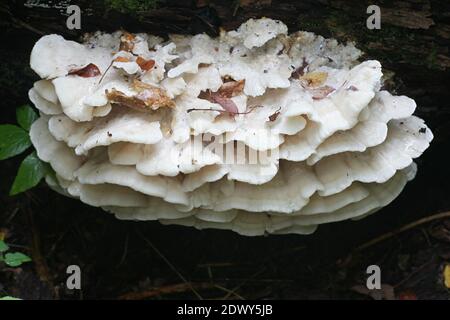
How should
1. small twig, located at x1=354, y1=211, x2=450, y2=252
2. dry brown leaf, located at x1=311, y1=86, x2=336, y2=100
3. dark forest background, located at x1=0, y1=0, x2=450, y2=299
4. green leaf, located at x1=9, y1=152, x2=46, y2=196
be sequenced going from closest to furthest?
1. dry brown leaf, located at x1=311, y1=86, x2=336, y2=100
2. green leaf, located at x1=9, y1=152, x2=46, y2=196
3. dark forest background, located at x1=0, y1=0, x2=450, y2=299
4. small twig, located at x1=354, y1=211, x2=450, y2=252

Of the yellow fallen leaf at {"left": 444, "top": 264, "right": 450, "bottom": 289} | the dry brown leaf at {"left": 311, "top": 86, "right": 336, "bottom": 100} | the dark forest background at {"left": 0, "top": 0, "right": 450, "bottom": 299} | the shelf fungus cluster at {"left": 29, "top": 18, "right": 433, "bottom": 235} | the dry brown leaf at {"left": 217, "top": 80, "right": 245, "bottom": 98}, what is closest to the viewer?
the shelf fungus cluster at {"left": 29, "top": 18, "right": 433, "bottom": 235}

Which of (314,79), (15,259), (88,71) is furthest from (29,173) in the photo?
(314,79)

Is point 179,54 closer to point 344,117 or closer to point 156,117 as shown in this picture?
point 156,117

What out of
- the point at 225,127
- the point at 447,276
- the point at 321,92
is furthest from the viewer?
the point at 447,276

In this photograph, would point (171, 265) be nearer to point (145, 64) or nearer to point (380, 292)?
point (380, 292)

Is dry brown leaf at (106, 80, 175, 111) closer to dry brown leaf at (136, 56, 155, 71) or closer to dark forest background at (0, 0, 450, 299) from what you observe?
dry brown leaf at (136, 56, 155, 71)

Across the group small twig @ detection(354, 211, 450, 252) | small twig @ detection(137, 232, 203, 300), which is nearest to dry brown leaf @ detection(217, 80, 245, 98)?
small twig @ detection(137, 232, 203, 300)

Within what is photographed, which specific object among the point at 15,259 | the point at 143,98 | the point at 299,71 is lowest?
the point at 15,259

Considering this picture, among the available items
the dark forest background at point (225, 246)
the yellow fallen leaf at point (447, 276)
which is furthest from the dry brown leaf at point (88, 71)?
the yellow fallen leaf at point (447, 276)
